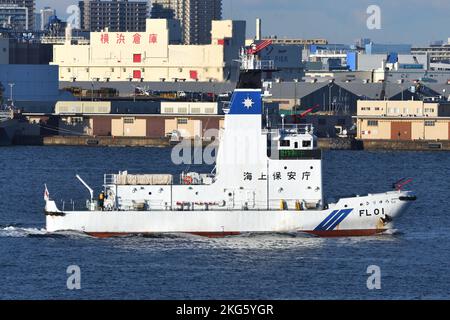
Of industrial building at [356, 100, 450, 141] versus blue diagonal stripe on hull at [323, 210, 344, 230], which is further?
industrial building at [356, 100, 450, 141]

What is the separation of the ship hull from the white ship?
0.03 meters

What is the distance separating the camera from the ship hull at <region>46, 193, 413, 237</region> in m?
34.6

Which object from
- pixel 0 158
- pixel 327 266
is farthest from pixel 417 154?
pixel 327 266

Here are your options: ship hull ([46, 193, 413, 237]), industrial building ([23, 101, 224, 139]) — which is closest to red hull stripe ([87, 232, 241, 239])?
ship hull ([46, 193, 413, 237])

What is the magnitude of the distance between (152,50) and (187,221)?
92892mm

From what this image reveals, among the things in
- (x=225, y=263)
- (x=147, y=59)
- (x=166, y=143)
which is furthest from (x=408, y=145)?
(x=225, y=263)

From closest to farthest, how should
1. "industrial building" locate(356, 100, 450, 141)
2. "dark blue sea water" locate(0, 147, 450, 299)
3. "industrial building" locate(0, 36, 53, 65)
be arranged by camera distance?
1. "dark blue sea water" locate(0, 147, 450, 299)
2. "industrial building" locate(356, 100, 450, 141)
3. "industrial building" locate(0, 36, 53, 65)

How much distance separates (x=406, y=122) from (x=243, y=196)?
2450 inches

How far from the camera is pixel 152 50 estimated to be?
126625 mm

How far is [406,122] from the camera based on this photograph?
95.9 metres

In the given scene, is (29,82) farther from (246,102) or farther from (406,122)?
(246,102)

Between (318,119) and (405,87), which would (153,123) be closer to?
(318,119)

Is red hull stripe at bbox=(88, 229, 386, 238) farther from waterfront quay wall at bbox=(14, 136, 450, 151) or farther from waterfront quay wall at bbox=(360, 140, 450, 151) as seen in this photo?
waterfront quay wall at bbox=(360, 140, 450, 151)
